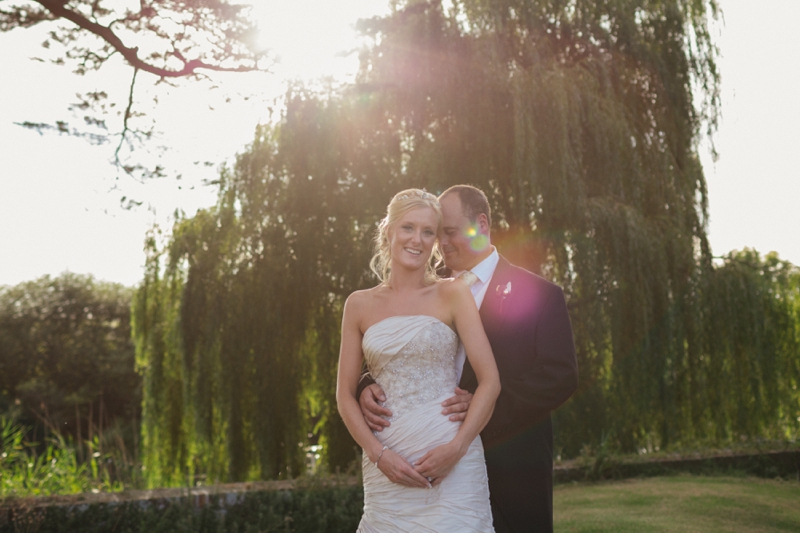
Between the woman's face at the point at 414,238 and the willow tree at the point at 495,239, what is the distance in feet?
18.5

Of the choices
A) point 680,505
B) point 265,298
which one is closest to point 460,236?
point 680,505

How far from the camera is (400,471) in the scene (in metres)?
2.33

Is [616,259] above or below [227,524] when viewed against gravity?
above

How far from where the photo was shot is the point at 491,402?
2.38m

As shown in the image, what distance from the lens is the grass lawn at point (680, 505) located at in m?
5.02

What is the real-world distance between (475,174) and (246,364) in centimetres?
354

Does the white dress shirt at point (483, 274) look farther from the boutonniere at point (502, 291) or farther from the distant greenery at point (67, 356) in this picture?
the distant greenery at point (67, 356)

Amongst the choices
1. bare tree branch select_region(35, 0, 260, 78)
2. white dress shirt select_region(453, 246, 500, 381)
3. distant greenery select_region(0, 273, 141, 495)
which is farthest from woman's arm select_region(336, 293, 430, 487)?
distant greenery select_region(0, 273, 141, 495)

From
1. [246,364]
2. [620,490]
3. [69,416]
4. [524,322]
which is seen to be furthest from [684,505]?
[69,416]

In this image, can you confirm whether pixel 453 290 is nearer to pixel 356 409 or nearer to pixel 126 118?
pixel 356 409

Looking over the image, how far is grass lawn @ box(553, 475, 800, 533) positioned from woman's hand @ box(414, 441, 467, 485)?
121 inches

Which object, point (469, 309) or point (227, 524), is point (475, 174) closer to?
point (227, 524)

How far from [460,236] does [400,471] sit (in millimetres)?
999

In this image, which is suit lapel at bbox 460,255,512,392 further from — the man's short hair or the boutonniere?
the man's short hair
